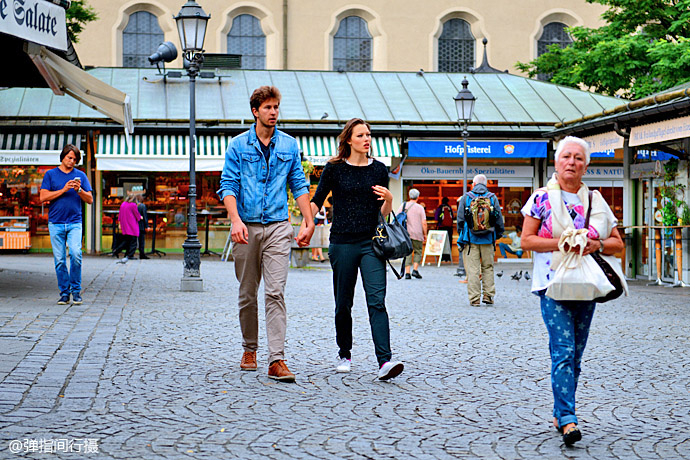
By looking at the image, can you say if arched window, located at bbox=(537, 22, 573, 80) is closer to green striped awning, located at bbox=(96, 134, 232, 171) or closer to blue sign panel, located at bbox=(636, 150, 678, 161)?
green striped awning, located at bbox=(96, 134, 232, 171)

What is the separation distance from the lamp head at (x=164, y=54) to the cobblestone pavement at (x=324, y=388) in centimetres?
1821

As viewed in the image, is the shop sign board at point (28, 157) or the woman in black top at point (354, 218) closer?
the woman in black top at point (354, 218)

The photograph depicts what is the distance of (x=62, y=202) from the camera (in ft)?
36.7

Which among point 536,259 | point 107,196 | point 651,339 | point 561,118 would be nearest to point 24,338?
point 536,259

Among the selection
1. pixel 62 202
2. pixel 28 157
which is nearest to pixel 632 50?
pixel 28 157

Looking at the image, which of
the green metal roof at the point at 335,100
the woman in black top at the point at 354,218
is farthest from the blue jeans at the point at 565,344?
the green metal roof at the point at 335,100

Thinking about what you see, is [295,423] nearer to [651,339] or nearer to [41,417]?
[41,417]

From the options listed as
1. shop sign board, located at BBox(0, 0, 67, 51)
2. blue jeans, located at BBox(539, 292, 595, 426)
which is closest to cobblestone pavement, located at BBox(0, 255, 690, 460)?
blue jeans, located at BBox(539, 292, 595, 426)

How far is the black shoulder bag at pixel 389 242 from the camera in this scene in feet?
22.7

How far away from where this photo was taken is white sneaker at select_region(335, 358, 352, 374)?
23.4ft

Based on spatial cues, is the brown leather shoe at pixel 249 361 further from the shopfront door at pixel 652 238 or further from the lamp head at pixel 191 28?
the shopfront door at pixel 652 238

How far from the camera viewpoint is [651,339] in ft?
30.7

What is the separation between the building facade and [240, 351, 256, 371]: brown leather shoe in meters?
31.5

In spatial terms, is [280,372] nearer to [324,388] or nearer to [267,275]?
[324,388]
